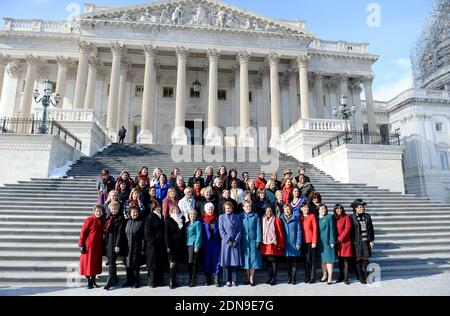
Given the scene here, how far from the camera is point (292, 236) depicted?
674cm

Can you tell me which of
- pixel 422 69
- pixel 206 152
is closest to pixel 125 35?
pixel 206 152

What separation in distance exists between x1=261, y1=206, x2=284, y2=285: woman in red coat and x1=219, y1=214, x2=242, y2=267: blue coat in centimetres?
59

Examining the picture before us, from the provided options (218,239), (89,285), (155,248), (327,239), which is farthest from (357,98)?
(89,285)

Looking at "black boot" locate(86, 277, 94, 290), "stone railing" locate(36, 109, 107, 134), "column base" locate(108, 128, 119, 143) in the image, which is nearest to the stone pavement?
"black boot" locate(86, 277, 94, 290)

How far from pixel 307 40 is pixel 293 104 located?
600 centimetres

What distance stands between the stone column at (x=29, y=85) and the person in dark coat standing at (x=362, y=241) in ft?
97.8

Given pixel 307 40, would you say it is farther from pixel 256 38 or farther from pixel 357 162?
pixel 357 162

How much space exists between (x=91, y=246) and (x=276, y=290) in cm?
376

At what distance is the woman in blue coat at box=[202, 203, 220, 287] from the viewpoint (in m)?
6.51

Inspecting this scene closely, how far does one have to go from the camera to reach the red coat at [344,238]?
21.9ft

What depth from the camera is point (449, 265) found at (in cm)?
786

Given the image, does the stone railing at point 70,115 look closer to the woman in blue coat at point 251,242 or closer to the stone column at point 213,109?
the stone column at point 213,109

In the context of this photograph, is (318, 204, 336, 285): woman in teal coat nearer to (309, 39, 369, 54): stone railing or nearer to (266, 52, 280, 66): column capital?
(266, 52, 280, 66): column capital

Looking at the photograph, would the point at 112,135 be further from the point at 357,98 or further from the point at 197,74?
the point at 357,98
